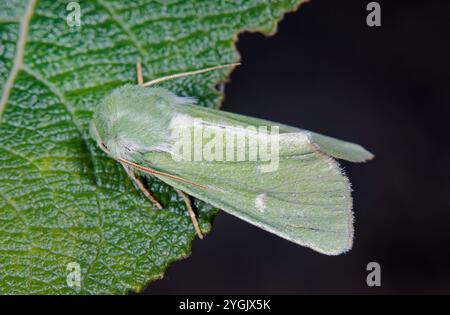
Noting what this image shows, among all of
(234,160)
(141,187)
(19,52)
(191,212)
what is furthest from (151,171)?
(19,52)

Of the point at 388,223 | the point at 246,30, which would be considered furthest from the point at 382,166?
the point at 246,30

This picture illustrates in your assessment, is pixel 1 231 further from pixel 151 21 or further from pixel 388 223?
pixel 388 223

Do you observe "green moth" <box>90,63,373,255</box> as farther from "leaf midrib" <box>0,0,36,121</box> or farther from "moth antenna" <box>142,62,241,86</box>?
"leaf midrib" <box>0,0,36,121</box>

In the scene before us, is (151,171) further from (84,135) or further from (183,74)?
(183,74)
